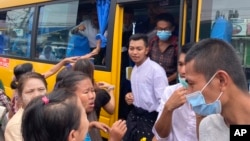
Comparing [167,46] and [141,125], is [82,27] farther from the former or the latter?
[141,125]

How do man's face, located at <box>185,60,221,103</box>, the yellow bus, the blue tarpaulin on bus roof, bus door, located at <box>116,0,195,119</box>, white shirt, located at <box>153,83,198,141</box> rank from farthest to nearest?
1. the blue tarpaulin on bus roof
2. bus door, located at <box>116,0,195,119</box>
3. the yellow bus
4. white shirt, located at <box>153,83,198,141</box>
5. man's face, located at <box>185,60,221,103</box>

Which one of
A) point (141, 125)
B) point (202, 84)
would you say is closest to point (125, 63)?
point (141, 125)

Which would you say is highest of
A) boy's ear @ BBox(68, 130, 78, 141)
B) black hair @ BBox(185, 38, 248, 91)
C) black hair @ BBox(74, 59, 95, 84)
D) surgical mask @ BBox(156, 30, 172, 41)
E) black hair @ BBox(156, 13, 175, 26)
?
black hair @ BBox(156, 13, 175, 26)

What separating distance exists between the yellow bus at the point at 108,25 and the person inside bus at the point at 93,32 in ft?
0.17

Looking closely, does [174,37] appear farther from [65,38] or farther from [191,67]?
[191,67]

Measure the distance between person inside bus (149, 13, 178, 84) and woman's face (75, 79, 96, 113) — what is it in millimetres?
1614

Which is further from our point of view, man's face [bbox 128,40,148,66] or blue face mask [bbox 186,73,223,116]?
man's face [bbox 128,40,148,66]

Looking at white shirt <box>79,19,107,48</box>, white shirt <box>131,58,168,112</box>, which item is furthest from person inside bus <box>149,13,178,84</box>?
white shirt <box>79,19,107,48</box>

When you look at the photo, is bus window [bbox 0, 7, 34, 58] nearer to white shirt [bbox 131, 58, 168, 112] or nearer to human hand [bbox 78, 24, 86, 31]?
human hand [bbox 78, 24, 86, 31]

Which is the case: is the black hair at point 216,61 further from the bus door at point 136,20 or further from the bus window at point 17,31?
the bus window at point 17,31

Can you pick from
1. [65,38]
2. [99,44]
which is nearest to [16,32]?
[65,38]

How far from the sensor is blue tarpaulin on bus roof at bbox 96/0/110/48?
5031 millimetres

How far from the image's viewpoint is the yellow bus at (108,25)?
370 cm

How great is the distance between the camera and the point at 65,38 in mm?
5957
